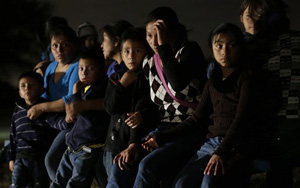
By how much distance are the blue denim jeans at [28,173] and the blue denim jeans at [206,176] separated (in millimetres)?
1658

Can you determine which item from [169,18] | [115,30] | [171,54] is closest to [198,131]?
[171,54]

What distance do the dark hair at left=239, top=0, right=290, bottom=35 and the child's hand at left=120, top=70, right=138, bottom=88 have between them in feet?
2.77

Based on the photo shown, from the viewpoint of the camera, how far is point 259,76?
2.54 meters

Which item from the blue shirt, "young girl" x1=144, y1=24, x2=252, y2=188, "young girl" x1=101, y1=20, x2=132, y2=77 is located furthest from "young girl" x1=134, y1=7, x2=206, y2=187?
the blue shirt

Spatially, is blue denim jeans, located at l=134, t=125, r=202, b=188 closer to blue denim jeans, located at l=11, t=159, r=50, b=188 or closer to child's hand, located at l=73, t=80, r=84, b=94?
child's hand, located at l=73, t=80, r=84, b=94

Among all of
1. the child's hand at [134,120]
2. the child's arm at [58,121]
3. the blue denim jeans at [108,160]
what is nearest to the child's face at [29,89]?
the child's arm at [58,121]

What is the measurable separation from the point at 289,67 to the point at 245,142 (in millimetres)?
533

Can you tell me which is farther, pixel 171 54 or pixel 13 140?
pixel 13 140

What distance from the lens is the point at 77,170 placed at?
3.21 m

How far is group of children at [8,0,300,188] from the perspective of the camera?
2.46 m

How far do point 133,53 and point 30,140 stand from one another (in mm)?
1362

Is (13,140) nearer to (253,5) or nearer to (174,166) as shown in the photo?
(174,166)

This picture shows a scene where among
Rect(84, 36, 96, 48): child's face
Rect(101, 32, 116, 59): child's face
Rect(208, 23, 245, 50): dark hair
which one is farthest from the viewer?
Rect(84, 36, 96, 48): child's face

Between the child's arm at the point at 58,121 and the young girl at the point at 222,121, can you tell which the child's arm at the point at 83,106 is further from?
the young girl at the point at 222,121
